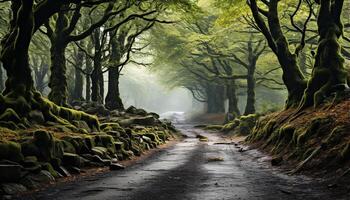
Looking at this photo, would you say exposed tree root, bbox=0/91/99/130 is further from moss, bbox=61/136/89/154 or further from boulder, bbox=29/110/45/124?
moss, bbox=61/136/89/154

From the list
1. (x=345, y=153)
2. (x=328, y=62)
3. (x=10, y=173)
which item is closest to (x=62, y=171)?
(x=10, y=173)

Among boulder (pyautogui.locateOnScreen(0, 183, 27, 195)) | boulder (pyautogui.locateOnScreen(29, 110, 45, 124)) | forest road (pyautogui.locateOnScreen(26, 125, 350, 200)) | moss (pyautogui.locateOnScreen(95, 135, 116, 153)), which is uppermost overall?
boulder (pyautogui.locateOnScreen(29, 110, 45, 124))

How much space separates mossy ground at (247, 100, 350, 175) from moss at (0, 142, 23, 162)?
24.7 ft

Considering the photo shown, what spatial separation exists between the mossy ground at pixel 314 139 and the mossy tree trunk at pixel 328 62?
3.00 feet

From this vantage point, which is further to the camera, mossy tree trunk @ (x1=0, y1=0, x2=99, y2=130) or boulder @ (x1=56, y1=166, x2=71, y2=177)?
mossy tree trunk @ (x1=0, y1=0, x2=99, y2=130)

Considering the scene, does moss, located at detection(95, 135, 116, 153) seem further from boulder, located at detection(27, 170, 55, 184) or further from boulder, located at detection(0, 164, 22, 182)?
boulder, located at detection(0, 164, 22, 182)

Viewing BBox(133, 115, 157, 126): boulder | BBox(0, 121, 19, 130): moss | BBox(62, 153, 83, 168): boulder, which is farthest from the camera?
BBox(133, 115, 157, 126): boulder

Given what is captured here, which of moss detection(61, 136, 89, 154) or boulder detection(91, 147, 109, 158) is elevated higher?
moss detection(61, 136, 89, 154)

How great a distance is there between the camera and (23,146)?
10180 mm

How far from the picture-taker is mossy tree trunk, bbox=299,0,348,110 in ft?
51.8

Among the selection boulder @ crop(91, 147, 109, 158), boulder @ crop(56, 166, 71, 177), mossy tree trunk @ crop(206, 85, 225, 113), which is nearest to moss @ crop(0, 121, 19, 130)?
boulder @ crop(91, 147, 109, 158)

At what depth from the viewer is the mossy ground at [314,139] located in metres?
9.98

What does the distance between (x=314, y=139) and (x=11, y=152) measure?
29.9ft

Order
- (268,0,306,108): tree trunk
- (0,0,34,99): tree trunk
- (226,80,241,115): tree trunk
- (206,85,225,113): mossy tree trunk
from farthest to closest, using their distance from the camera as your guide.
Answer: (206,85,225,113): mossy tree trunk < (226,80,241,115): tree trunk < (268,0,306,108): tree trunk < (0,0,34,99): tree trunk
